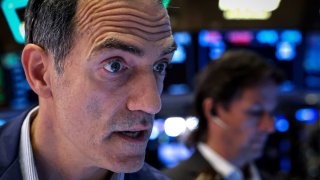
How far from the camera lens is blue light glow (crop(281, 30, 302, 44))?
3.49 metres

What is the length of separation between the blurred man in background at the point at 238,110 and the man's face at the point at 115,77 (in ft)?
3.78

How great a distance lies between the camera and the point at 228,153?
2350mm

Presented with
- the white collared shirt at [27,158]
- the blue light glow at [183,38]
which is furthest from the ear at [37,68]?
the blue light glow at [183,38]

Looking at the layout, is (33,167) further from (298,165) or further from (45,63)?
(298,165)

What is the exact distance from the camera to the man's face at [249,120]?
7.79 ft

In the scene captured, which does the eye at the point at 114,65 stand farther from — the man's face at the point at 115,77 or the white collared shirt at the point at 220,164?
the white collared shirt at the point at 220,164

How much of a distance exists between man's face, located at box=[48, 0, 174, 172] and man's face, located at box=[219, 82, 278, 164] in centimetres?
123

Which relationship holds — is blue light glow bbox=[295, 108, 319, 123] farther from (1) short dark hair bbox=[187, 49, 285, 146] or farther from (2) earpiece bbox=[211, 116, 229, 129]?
(2) earpiece bbox=[211, 116, 229, 129]

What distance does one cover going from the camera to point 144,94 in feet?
3.84

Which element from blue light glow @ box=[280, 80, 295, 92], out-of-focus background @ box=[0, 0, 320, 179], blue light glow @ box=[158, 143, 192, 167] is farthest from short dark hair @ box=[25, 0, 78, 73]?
blue light glow @ box=[280, 80, 295, 92]

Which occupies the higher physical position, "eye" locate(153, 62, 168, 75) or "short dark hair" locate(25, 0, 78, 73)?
"short dark hair" locate(25, 0, 78, 73)

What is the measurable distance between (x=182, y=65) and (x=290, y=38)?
75cm

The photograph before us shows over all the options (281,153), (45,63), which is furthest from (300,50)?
(45,63)

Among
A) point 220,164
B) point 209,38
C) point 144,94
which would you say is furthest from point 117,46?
point 209,38
